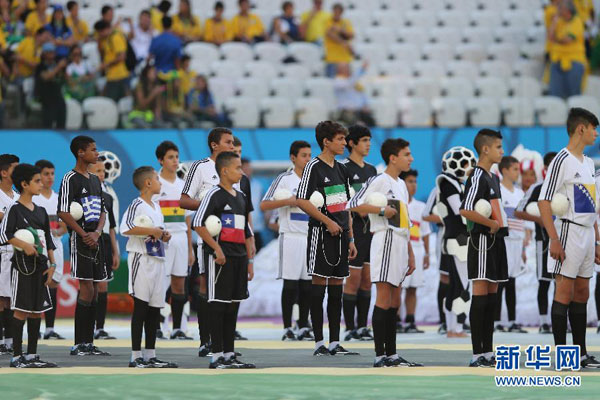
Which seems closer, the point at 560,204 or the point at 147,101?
the point at 560,204

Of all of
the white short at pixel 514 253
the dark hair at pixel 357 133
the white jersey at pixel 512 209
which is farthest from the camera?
the white jersey at pixel 512 209

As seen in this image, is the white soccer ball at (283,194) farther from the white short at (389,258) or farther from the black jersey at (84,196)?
the white short at (389,258)

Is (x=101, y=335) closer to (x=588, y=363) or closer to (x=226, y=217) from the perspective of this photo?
(x=226, y=217)

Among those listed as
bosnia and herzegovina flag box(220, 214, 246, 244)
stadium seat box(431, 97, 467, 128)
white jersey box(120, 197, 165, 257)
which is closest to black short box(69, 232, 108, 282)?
white jersey box(120, 197, 165, 257)

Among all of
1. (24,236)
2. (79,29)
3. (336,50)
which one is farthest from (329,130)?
(79,29)

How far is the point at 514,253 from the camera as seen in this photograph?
551 inches

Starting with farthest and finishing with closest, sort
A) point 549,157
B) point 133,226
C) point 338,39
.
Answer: point 338,39
point 549,157
point 133,226

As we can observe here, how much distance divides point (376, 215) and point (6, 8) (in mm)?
11581

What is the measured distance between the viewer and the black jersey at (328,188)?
1057 centimetres

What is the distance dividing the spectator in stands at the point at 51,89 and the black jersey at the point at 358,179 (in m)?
7.05

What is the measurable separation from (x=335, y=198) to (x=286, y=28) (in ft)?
32.7

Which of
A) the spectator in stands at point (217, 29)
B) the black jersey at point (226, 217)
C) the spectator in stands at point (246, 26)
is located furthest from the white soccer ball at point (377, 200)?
the spectator in stands at point (246, 26)

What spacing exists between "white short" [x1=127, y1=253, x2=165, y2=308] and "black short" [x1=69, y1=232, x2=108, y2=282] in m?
1.01


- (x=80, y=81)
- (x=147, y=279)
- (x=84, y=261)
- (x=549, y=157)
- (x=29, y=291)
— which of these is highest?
(x=80, y=81)
